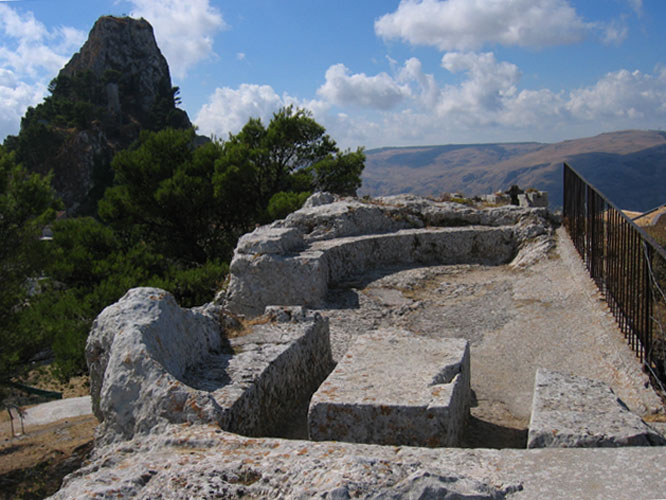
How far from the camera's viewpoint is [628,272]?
4996 mm

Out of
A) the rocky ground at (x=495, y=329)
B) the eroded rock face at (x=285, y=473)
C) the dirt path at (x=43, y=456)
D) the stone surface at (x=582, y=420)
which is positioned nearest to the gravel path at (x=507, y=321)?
the rocky ground at (x=495, y=329)

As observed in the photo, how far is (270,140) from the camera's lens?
1994 cm

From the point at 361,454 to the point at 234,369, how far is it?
1.57m

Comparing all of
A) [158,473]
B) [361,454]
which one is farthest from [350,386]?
[158,473]

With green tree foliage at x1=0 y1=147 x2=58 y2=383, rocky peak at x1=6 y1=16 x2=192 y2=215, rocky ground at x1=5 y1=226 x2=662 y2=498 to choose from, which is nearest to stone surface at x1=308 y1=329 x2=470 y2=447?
rocky ground at x1=5 y1=226 x2=662 y2=498

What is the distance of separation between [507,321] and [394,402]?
10.8 ft

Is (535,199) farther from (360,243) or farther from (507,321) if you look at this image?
(507,321)

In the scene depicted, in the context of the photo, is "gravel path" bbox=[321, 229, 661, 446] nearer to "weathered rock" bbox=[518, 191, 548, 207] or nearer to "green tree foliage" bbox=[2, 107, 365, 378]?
"green tree foliage" bbox=[2, 107, 365, 378]

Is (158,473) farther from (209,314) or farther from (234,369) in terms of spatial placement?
(209,314)

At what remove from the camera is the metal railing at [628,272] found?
4.38 metres

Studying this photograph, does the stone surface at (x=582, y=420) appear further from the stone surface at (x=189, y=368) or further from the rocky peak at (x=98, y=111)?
the rocky peak at (x=98, y=111)

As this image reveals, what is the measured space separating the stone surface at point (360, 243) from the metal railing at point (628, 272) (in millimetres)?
1238

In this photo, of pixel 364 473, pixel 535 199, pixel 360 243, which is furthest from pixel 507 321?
pixel 535 199

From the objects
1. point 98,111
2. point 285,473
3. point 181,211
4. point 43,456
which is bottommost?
point 43,456
